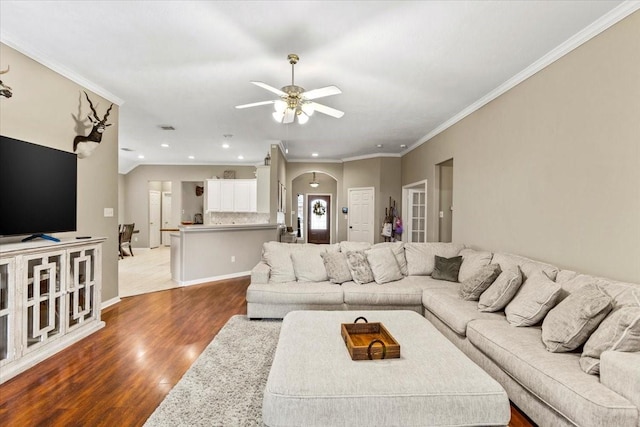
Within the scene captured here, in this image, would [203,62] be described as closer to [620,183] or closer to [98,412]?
[98,412]

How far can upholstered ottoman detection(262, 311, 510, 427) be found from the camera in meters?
1.49

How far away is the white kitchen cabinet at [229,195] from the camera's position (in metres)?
8.56

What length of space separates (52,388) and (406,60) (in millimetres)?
4043

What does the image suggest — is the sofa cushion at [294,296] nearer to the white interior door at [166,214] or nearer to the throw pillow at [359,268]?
the throw pillow at [359,268]

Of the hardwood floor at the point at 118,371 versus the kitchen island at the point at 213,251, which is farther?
the kitchen island at the point at 213,251

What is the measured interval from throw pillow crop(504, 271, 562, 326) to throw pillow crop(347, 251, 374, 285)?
A: 1.52 meters

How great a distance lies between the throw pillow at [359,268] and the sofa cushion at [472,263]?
1.07m

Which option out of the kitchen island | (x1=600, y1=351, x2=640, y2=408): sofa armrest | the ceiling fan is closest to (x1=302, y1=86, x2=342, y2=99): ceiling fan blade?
the ceiling fan

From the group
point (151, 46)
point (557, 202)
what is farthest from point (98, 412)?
point (557, 202)

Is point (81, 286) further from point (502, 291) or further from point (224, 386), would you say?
point (502, 291)

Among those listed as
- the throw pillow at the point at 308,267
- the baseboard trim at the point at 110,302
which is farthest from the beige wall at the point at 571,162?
the baseboard trim at the point at 110,302

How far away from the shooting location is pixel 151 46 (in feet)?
9.38

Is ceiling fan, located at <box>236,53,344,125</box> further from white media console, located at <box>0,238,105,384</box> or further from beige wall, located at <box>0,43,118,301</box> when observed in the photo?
white media console, located at <box>0,238,105,384</box>

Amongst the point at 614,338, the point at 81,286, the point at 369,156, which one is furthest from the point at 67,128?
the point at 369,156
